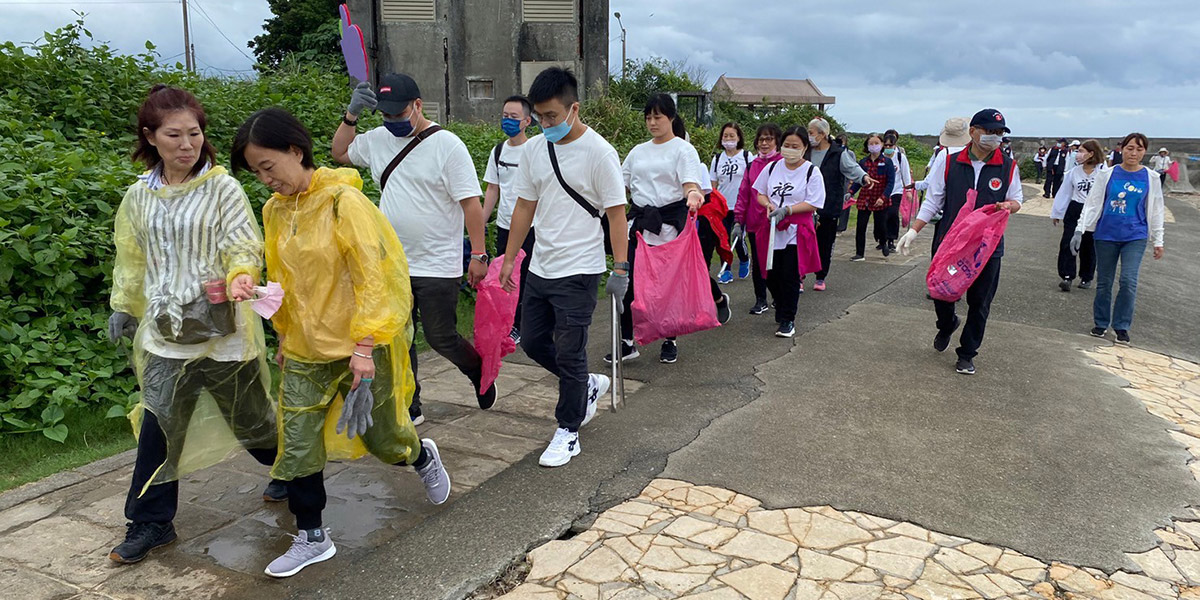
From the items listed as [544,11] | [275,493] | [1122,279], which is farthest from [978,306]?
[544,11]

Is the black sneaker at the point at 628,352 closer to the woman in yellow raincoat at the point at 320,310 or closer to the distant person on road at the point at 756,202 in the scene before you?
the distant person on road at the point at 756,202

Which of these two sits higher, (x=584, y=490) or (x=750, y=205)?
(x=750, y=205)

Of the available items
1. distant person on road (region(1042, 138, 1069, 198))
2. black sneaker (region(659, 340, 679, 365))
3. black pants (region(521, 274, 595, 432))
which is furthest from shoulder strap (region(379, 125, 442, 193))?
distant person on road (region(1042, 138, 1069, 198))

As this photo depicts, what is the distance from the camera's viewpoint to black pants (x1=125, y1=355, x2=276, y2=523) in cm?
304

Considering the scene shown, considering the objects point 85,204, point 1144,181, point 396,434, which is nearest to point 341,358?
point 396,434

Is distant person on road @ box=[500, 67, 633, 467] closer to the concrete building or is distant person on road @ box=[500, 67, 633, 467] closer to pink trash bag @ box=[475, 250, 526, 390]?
pink trash bag @ box=[475, 250, 526, 390]

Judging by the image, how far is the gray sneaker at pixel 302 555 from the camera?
9.86ft

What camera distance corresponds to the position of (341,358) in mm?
3027

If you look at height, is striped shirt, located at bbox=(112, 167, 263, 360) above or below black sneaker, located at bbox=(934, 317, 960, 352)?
above

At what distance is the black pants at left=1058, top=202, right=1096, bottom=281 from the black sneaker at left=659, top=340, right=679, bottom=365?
5.63m

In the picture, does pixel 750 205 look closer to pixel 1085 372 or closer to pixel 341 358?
pixel 1085 372

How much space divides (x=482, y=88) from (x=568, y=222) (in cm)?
1419

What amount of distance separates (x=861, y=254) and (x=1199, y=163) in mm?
24570

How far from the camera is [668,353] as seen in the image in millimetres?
5984
